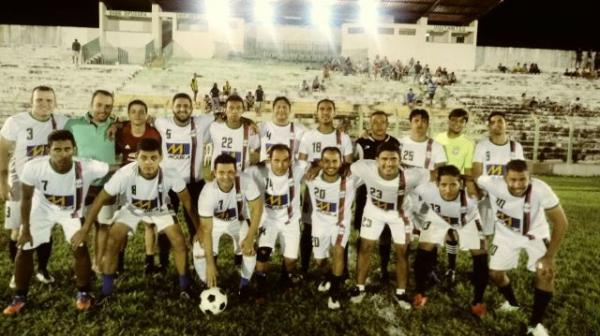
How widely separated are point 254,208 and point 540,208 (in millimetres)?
2642

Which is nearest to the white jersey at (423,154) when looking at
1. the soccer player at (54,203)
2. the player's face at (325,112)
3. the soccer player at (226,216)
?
the player's face at (325,112)

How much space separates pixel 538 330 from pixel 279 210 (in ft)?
8.49

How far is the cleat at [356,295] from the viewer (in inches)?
179

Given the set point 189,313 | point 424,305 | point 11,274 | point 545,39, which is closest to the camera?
point 189,313

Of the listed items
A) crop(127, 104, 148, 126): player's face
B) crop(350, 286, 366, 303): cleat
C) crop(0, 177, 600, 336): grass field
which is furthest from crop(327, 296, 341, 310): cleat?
crop(127, 104, 148, 126): player's face

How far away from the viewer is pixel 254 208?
4.63 metres

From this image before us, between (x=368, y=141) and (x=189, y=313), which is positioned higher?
(x=368, y=141)

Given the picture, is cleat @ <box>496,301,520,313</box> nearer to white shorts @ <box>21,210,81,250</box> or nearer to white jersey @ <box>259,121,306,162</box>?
white jersey @ <box>259,121,306,162</box>

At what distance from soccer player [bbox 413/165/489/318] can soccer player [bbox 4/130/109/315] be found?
3124 millimetres

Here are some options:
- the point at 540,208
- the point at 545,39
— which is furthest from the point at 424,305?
the point at 545,39

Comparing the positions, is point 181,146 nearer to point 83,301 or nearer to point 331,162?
point 331,162

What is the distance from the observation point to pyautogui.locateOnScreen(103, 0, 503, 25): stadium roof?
97.2 feet

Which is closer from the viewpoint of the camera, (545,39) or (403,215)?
(403,215)

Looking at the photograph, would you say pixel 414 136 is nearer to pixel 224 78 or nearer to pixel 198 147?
pixel 198 147
